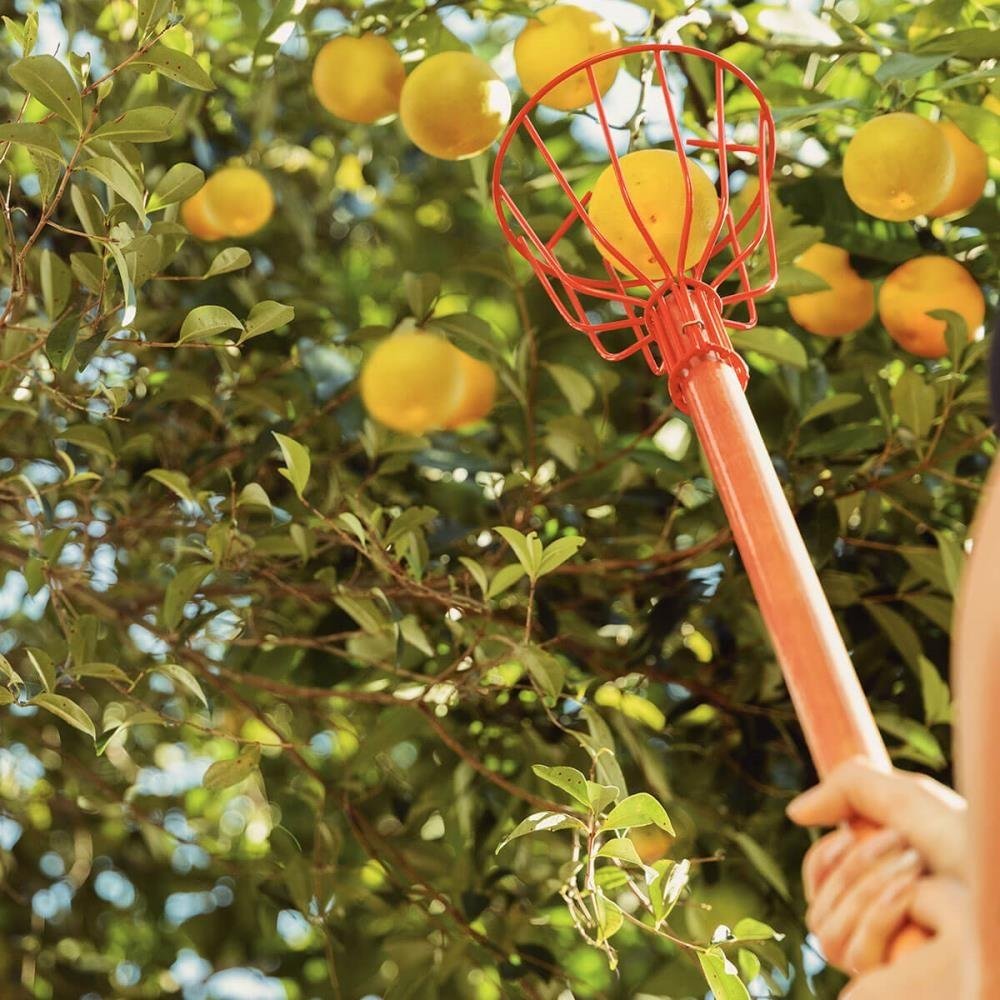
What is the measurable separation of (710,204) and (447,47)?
508 mm

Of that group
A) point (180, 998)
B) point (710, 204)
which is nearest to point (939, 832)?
point (710, 204)

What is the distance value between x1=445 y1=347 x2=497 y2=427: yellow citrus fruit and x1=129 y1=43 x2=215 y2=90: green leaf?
14.3 inches

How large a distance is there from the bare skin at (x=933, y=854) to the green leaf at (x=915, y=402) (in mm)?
620

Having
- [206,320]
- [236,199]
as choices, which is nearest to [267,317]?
[206,320]

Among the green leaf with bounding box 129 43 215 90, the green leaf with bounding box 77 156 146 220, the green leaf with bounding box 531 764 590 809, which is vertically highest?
the green leaf with bounding box 129 43 215 90

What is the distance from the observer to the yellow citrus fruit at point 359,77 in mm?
1071

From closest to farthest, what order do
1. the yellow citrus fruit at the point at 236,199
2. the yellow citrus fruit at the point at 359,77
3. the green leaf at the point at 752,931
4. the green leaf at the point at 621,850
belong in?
the green leaf at the point at 621,850 < the green leaf at the point at 752,931 < the yellow citrus fruit at the point at 359,77 < the yellow citrus fruit at the point at 236,199

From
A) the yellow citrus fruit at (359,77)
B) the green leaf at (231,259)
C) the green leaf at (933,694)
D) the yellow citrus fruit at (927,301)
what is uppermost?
the yellow citrus fruit at (359,77)

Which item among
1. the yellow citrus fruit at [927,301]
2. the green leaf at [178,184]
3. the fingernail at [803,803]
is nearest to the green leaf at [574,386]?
the yellow citrus fruit at [927,301]

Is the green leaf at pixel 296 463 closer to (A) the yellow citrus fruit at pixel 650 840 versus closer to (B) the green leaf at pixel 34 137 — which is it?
(B) the green leaf at pixel 34 137

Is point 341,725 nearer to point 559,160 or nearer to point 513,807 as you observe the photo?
point 513,807

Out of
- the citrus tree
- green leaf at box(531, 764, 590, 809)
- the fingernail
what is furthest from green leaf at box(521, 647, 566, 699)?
the fingernail

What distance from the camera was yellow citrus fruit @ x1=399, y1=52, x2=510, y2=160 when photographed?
0.95 meters

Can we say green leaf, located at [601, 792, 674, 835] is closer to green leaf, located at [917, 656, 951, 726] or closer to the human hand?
the human hand
